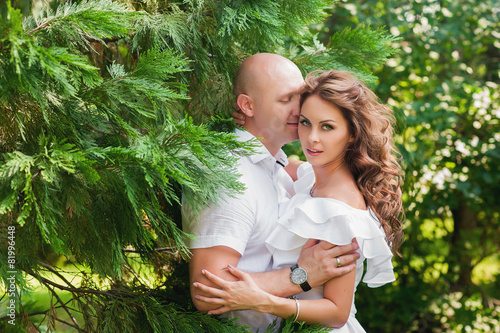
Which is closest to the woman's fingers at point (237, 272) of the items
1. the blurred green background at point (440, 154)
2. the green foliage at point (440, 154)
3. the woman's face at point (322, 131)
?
the woman's face at point (322, 131)

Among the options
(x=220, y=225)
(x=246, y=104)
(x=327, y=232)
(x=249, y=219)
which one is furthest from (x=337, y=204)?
(x=246, y=104)

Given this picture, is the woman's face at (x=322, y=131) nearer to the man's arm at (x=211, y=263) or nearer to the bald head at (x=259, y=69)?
the bald head at (x=259, y=69)

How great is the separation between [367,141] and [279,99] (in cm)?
45

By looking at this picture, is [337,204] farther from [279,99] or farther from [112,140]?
[112,140]

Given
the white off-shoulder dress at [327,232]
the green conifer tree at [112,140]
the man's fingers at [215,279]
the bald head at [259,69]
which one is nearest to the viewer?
the green conifer tree at [112,140]

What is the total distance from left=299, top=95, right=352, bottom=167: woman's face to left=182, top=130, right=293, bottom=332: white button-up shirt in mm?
215

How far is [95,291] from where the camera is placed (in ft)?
6.79

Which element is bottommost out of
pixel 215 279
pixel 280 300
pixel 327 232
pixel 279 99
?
pixel 280 300

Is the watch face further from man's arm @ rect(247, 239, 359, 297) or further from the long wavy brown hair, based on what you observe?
the long wavy brown hair

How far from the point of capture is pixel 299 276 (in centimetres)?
201

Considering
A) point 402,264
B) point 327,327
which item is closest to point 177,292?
point 327,327

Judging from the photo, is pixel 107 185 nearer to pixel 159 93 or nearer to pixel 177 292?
pixel 159 93

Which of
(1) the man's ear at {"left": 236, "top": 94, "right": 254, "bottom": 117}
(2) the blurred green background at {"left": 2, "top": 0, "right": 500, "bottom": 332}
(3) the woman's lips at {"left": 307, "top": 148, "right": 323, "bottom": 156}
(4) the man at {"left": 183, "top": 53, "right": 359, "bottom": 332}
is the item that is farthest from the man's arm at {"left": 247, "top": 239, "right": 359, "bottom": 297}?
(2) the blurred green background at {"left": 2, "top": 0, "right": 500, "bottom": 332}

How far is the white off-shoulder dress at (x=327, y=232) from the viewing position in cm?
200
